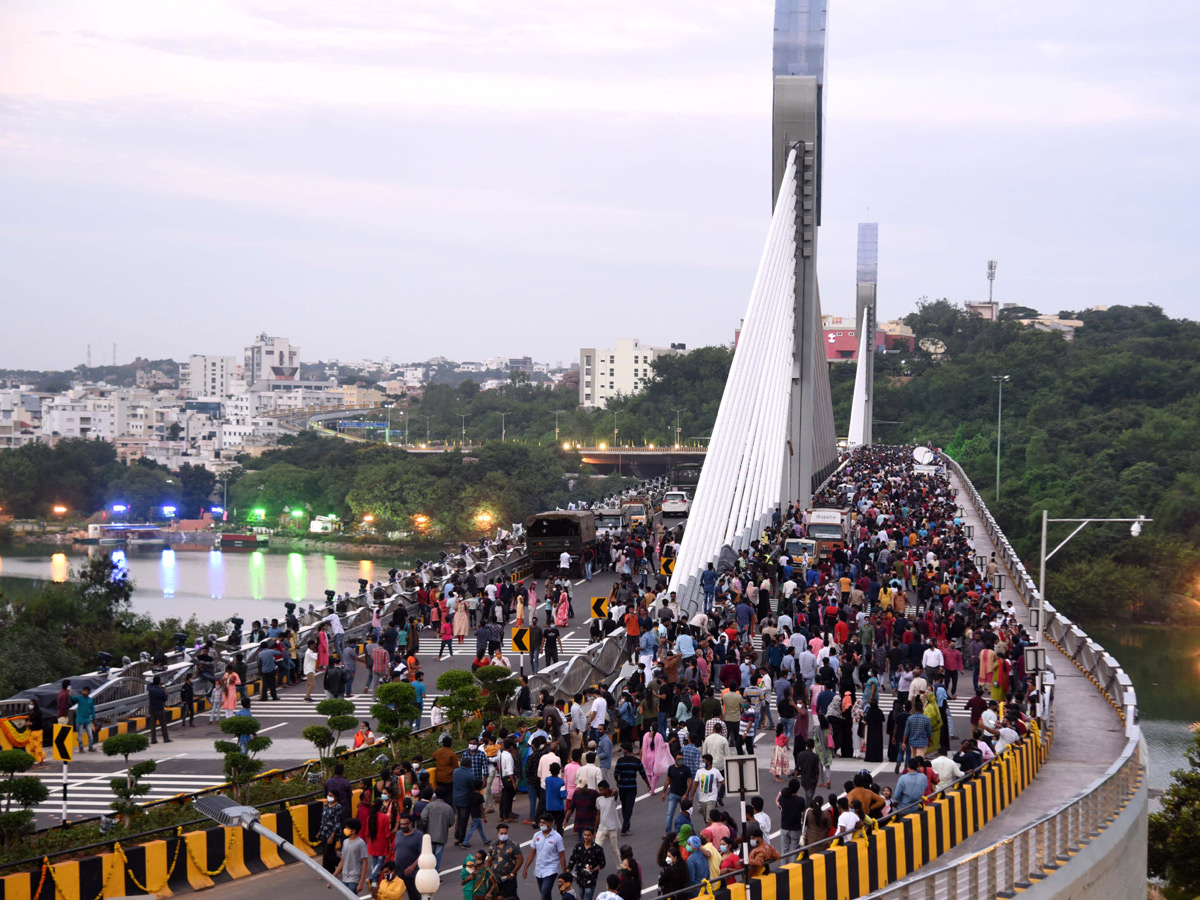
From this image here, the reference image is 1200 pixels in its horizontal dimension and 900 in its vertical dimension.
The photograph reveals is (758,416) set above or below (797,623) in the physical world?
above

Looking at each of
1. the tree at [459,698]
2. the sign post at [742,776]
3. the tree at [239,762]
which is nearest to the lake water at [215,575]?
the tree at [459,698]

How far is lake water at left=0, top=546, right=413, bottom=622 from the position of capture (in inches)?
3046

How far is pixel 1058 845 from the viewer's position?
13633 millimetres

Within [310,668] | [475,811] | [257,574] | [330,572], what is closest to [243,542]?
[257,574]

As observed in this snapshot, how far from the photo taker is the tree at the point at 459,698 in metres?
17.6

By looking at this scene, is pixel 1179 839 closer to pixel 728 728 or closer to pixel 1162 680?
pixel 728 728

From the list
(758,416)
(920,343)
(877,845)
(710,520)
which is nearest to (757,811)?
(877,845)

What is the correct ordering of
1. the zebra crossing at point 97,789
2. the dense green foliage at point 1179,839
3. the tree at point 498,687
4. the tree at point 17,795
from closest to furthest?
the tree at point 17,795, the zebra crossing at point 97,789, the tree at point 498,687, the dense green foliage at point 1179,839

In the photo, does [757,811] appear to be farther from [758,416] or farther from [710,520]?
[758,416]

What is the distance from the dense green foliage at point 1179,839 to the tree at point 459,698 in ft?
45.1

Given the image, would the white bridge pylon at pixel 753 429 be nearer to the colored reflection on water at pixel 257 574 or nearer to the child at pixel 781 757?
the child at pixel 781 757

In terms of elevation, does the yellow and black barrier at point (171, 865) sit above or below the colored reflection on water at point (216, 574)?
above

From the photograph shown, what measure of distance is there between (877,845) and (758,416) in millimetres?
22485

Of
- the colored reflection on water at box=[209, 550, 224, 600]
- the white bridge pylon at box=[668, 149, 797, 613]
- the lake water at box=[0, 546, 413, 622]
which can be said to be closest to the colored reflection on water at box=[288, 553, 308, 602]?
the lake water at box=[0, 546, 413, 622]
